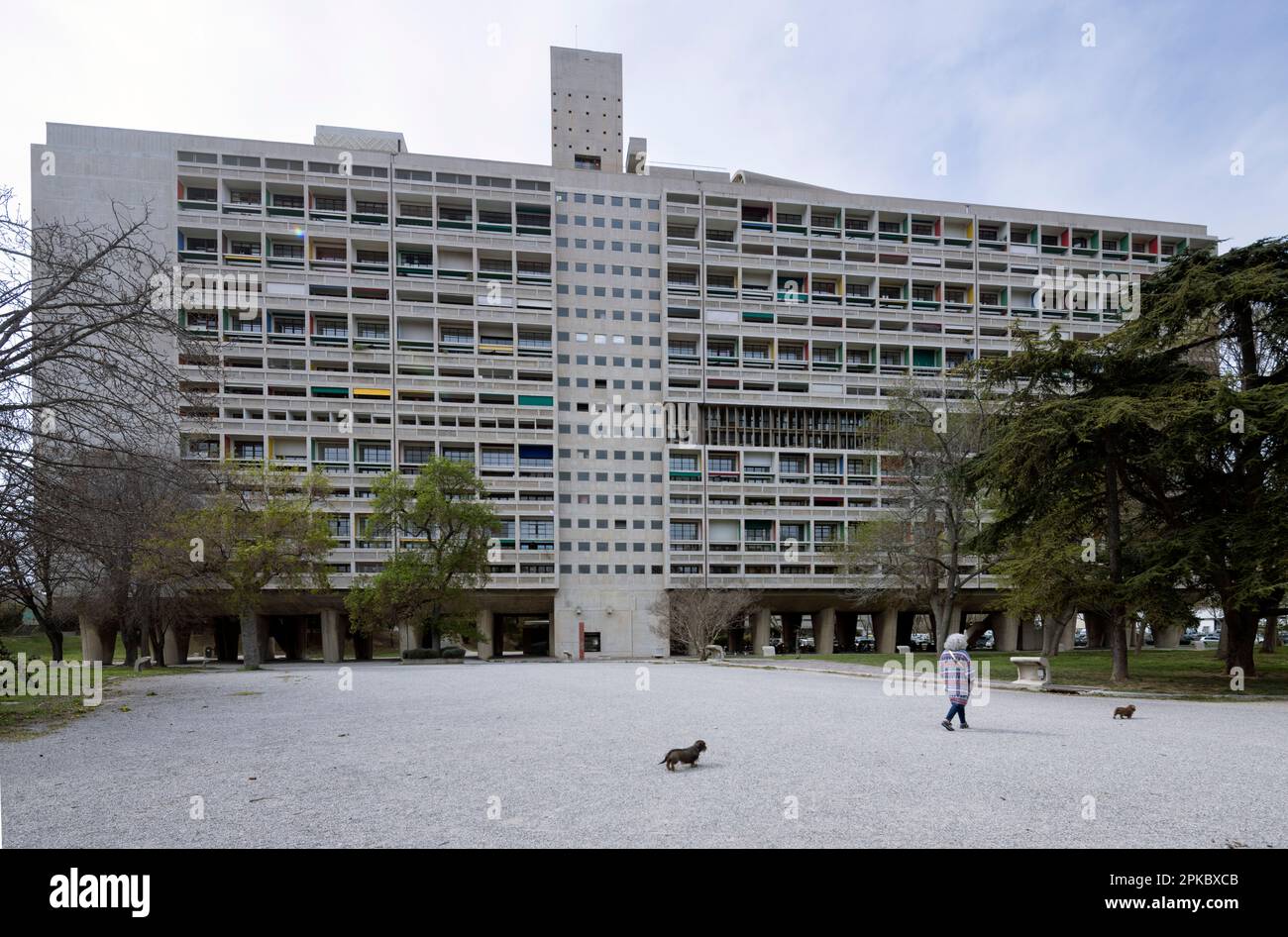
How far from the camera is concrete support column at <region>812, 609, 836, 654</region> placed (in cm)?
7306

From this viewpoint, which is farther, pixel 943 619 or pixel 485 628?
pixel 485 628

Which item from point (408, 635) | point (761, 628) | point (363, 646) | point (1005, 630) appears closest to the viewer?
point (408, 635)

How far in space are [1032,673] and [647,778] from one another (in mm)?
19204

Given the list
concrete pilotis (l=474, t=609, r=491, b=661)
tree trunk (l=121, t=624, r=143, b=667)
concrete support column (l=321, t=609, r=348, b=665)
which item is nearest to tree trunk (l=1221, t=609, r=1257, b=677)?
tree trunk (l=121, t=624, r=143, b=667)

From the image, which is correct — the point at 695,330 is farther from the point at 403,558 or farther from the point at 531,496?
the point at 403,558

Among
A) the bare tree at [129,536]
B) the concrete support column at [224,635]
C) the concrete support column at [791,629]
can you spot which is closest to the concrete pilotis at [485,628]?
the concrete support column at [224,635]

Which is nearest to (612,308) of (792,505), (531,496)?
(531,496)

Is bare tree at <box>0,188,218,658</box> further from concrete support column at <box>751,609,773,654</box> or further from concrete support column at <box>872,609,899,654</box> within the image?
concrete support column at <box>872,609,899,654</box>

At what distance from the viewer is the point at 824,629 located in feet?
242

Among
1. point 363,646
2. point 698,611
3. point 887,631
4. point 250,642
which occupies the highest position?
point 250,642

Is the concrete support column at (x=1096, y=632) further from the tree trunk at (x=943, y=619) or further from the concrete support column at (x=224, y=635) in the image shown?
the concrete support column at (x=224, y=635)

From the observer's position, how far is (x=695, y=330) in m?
73.6

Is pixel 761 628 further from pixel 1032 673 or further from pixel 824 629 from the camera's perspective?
pixel 1032 673

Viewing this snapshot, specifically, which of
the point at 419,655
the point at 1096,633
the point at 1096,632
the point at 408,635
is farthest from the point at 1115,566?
the point at 408,635
